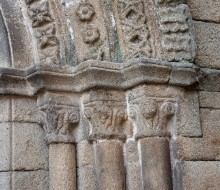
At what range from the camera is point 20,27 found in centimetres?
392

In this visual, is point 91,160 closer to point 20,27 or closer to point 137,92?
point 137,92

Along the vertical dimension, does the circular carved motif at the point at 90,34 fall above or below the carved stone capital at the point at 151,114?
above

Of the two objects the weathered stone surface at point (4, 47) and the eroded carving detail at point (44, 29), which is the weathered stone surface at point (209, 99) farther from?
the weathered stone surface at point (4, 47)

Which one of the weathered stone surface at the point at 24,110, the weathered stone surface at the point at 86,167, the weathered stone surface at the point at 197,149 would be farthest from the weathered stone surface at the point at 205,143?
the weathered stone surface at the point at 24,110

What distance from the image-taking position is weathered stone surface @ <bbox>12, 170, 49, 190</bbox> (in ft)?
11.8

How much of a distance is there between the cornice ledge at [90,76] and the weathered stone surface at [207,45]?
1.11ft

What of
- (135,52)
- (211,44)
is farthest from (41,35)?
(211,44)

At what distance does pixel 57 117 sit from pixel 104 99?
1.15 ft

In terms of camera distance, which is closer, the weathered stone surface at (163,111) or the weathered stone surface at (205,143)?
the weathered stone surface at (163,111)

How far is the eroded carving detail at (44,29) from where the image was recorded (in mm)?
3850

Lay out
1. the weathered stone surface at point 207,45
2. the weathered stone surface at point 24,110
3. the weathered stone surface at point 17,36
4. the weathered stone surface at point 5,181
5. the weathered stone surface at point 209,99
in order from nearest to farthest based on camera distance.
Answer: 1. the weathered stone surface at point 5,181
2. the weathered stone surface at point 24,110
3. the weathered stone surface at point 17,36
4. the weathered stone surface at point 209,99
5. the weathered stone surface at point 207,45

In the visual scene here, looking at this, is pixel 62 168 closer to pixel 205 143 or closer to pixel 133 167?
pixel 133 167

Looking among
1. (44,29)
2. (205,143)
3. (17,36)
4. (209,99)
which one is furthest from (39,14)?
(205,143)

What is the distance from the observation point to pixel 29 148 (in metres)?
3.70
